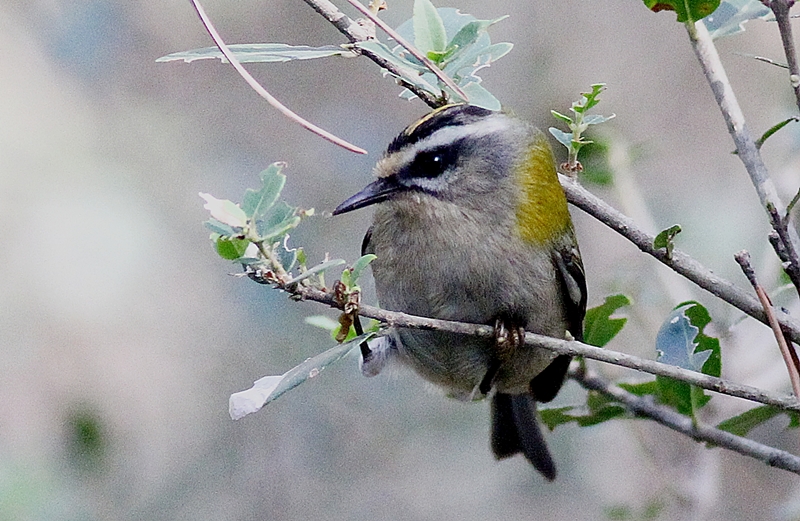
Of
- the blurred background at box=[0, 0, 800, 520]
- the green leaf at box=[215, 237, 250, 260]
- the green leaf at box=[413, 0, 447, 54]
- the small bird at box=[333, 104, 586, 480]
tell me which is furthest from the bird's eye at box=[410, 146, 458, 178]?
the blurred background at box=[0, 0, 800, 520]

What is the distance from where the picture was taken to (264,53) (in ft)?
6.56

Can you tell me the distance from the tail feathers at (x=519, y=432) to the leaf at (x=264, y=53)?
80.2 inches

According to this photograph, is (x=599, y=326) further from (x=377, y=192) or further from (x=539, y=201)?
(x=377, y=192)

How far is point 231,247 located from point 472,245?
104cm

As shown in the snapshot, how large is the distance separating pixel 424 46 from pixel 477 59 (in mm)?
127

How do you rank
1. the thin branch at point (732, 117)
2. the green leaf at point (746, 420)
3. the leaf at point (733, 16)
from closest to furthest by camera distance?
1. the thin branch at point (732, 117)
2. the leaf at point (733, 16)
3. the green leaf at point (746, 420)

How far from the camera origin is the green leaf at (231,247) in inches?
72.5

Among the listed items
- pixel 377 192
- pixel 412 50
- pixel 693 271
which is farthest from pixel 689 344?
pixel 412 50

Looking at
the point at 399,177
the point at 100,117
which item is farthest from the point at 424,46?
the point at 100,117

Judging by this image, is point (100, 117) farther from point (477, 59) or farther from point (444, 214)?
point (477, 59)

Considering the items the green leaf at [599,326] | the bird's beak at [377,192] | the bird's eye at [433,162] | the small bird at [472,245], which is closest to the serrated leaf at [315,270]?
the small bird at [472,245]

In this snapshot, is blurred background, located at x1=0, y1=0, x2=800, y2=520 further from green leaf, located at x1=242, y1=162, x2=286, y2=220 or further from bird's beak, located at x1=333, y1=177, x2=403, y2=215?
green leaf, located at x1=242, y1=162, x2=286, y2=220

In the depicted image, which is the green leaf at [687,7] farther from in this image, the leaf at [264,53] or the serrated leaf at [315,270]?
the serrated leaf at [315,270]

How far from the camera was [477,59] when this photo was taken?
215 cm
